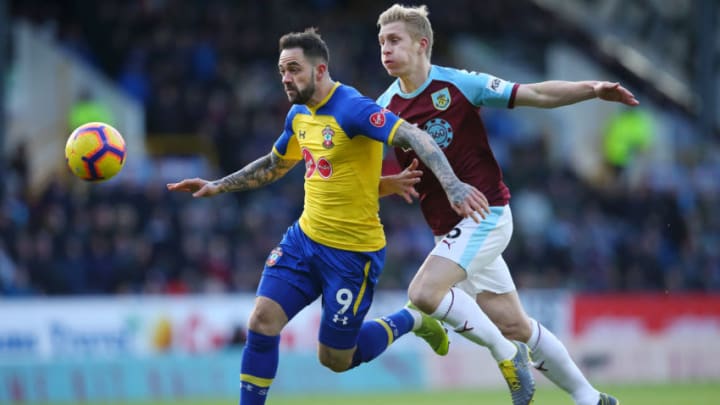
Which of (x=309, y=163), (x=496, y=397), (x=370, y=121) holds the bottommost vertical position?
(x=496, y=397)

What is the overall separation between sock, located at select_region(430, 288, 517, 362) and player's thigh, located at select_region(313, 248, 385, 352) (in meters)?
0.51

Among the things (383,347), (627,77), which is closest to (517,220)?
(627,77)

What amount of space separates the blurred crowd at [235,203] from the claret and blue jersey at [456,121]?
9.16 metres

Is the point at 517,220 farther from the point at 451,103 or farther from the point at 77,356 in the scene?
the point at 451,103

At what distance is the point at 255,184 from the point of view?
27.6ft

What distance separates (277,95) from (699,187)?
7772 mm

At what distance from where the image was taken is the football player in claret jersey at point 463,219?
309 inches

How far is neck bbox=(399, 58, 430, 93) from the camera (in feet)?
26.3

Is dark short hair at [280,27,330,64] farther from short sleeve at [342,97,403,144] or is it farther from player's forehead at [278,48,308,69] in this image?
short sleeve at [342,97,403,144]

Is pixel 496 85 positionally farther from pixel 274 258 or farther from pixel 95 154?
pixel 95 154

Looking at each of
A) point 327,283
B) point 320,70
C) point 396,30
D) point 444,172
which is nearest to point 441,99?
point 396,30

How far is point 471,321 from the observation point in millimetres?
8141

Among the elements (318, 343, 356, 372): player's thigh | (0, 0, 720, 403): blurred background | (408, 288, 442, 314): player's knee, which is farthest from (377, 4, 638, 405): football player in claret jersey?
(0, 0, 720, 403): blurred background

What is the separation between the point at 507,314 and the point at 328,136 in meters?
1.74
